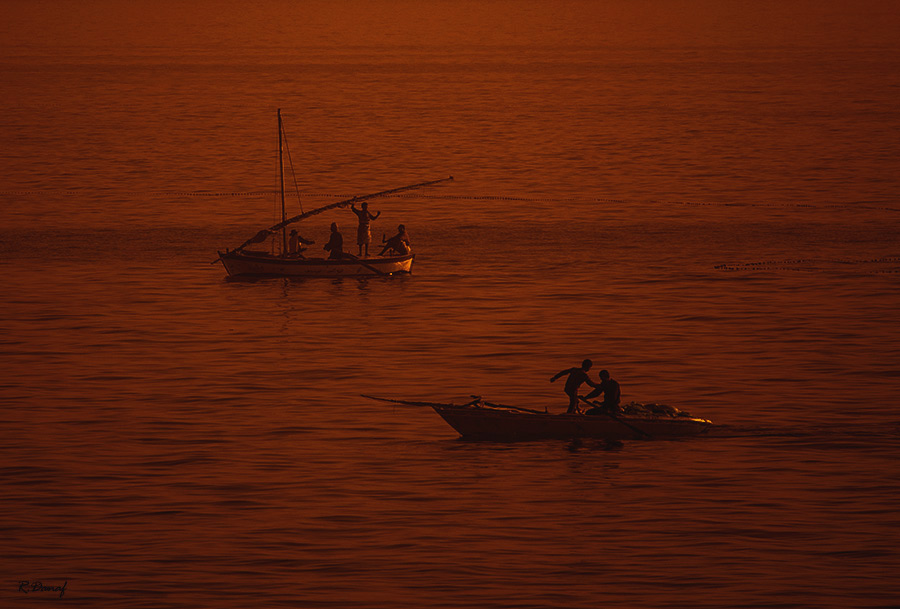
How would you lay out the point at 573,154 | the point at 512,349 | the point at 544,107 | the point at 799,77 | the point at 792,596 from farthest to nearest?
1. the point at 799,77
2. the point at 544,107
3. the point at 573,154
4. the point at 512,349
5. the point at 792,596

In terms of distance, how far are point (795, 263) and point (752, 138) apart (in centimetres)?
5750

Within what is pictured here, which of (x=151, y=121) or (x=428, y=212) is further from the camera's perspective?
(x=151, y=121)

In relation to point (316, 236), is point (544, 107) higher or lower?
higher

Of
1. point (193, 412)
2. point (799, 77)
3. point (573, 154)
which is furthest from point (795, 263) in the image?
point (799, 77)

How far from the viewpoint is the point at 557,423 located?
35750 millimetres

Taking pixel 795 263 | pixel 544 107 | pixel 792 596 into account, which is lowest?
pixel 792 596

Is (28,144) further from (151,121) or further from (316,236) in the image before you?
(316,236)

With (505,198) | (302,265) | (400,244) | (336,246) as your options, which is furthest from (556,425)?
(505,198)

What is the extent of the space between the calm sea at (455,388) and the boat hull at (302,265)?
29.1 inches

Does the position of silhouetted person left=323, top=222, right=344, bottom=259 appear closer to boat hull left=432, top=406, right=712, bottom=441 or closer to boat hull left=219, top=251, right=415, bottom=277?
boat hull left=219, top=251, right=415, bottom=277

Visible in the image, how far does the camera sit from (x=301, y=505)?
33250 mm

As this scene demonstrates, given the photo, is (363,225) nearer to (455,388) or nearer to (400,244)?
(400,244)

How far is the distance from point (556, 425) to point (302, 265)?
24.1 m

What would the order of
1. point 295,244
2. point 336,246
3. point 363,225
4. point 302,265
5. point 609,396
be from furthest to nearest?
point 363,225 < point 295,244 < point 302,265 < point 336,246 < point 609,396
